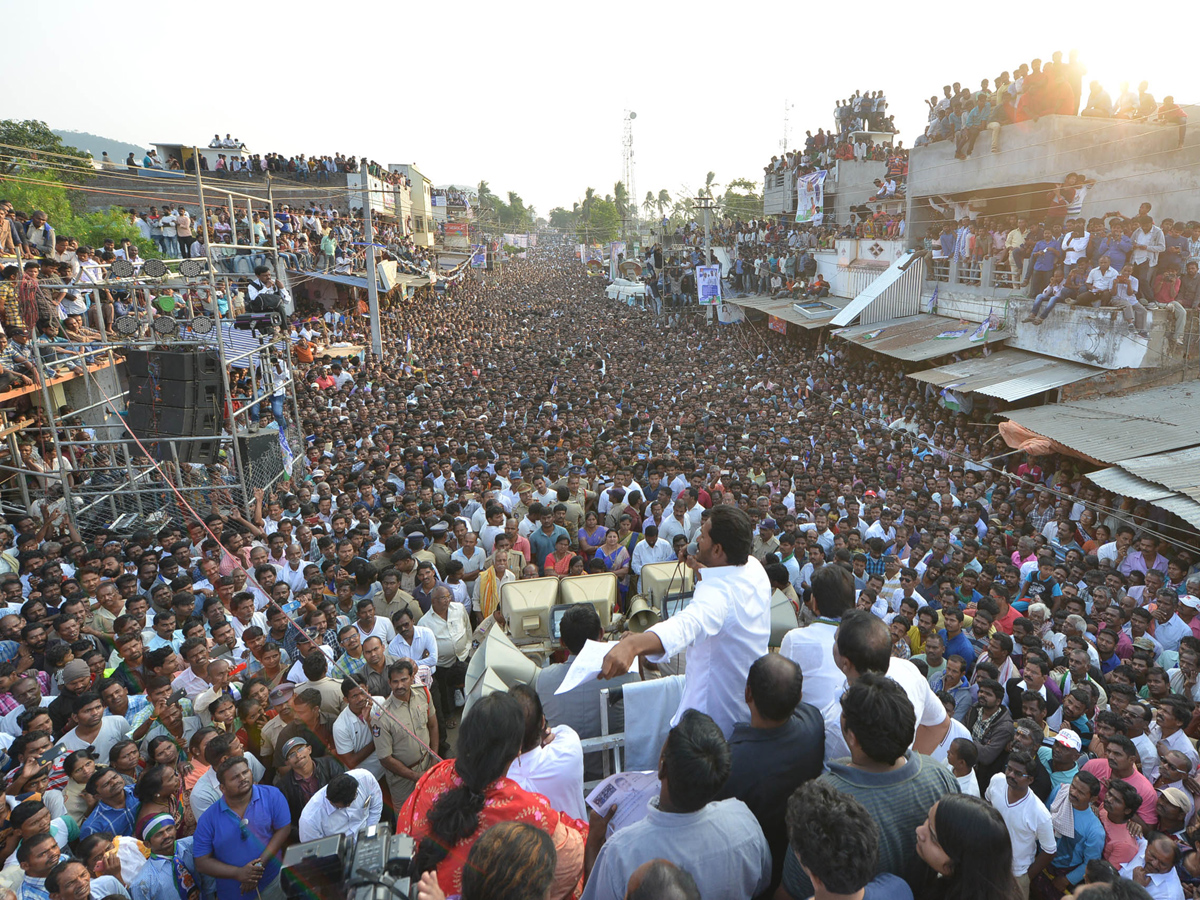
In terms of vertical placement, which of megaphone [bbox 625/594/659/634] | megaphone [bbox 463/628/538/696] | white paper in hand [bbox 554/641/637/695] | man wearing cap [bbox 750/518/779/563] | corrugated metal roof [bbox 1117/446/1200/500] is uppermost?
white paper in hand [bbox 554/641/637/695]

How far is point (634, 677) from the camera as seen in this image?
2.95 metres

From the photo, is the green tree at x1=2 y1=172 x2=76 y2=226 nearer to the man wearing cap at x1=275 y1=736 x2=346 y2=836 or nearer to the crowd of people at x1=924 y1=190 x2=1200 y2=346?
the man wearing cap at x1=275 y1=736 x2=346 y2=836

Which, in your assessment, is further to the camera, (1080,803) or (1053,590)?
(1053,590)

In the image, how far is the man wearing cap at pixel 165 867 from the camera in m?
3.37

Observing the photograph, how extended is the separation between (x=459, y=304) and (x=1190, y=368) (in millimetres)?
30462

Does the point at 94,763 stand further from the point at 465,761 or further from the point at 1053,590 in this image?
the point at 1053,590

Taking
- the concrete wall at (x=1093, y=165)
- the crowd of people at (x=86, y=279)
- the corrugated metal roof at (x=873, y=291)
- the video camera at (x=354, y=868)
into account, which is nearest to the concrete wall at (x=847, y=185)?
the corrugated metal roof at (x=873, y=291)

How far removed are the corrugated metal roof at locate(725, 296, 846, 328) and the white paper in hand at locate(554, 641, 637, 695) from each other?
17219 millimetres

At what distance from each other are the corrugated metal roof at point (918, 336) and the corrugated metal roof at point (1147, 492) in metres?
5.42

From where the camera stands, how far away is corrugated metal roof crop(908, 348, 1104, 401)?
1034cm

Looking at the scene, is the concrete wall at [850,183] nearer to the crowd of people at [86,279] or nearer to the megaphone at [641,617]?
the crowd of people at [86,279]

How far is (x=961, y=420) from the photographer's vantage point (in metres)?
11.9

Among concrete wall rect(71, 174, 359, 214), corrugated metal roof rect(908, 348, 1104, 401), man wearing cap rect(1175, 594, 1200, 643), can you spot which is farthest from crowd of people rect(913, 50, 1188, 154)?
concrete wall rect(71, 174, 359, 214)

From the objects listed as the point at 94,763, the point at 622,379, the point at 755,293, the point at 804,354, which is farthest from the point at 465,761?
the point at 755,293
